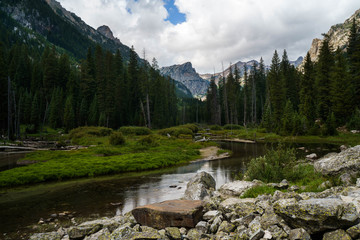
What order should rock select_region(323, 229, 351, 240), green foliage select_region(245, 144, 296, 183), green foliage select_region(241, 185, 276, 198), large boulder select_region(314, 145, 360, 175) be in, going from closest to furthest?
rock select_region(323, 229, 351, 240) < green foliage select_region(241, 185, 276, 198) < large boulder select_region(314, 145, 360, 175) < green foliage select_region(245, 144, 296, 183)

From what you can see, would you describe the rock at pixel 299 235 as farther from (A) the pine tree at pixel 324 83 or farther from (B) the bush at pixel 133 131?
(A) the pine tree at pixel 324 83

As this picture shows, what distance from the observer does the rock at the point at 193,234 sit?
6.01 meters

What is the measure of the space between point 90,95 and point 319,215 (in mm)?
75353

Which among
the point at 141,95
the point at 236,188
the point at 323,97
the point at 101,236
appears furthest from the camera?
Result: the point at 141,95

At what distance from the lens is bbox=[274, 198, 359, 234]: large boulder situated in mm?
4777

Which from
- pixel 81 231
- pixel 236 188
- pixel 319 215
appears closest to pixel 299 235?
pixel 319 215

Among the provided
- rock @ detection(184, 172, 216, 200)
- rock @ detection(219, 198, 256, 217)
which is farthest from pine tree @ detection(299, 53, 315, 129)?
rock @ detection(219, 198, 256, 217)

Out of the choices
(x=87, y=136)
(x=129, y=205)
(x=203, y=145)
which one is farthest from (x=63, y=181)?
(x=87, y=136)

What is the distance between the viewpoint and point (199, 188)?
11570 millimetres

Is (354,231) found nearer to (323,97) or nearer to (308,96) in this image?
(323,97)

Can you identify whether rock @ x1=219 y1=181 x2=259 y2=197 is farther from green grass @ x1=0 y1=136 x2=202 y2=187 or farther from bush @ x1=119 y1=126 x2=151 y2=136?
bush @ x1=119 y1=126 x2=151 y2=136

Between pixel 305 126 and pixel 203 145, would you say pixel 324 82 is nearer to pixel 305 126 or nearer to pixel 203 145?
pixel 305 126

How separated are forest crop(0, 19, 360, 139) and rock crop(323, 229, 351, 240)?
139 ft

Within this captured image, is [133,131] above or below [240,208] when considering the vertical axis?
above
